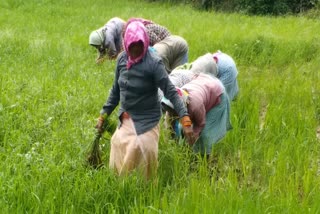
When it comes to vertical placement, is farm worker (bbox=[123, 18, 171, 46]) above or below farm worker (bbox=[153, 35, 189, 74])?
above

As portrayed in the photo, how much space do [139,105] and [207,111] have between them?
0.88 m

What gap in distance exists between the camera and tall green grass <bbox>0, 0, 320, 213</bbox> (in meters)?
2.98

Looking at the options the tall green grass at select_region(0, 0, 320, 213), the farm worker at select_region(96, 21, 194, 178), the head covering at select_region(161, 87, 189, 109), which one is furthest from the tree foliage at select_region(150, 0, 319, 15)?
the farm worker at select_region(96, 21, 194, 178)

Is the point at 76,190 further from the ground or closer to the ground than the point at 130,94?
closer to the ground

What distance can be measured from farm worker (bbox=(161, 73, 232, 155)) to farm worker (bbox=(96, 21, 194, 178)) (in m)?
0.30

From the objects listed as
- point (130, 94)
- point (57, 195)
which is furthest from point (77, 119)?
→ point (57, 195)

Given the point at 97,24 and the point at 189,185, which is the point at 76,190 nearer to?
the point at 189,185

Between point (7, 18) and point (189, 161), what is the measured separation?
9099mm

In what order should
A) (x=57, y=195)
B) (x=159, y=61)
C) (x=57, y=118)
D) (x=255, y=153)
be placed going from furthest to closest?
(x=57, y=118)
(x=255, y=153)
(x=159, y=61)
(x=57, y=195)

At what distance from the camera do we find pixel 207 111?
4.06 meters

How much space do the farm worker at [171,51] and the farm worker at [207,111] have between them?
3.53ft

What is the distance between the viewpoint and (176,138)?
4070mm

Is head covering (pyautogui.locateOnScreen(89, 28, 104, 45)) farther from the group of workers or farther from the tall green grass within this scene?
the group of workers

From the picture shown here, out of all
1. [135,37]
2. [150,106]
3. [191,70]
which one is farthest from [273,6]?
[135,37]
